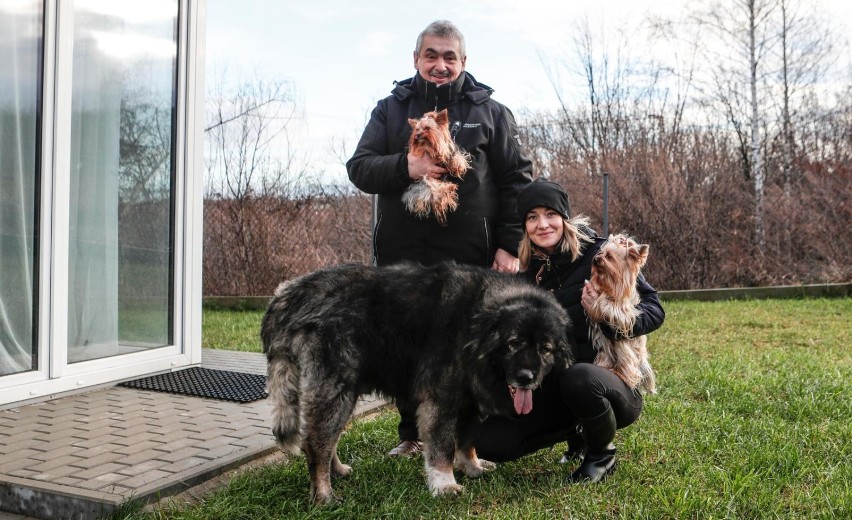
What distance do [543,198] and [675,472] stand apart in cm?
151

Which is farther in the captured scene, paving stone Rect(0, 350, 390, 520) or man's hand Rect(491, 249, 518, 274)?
man's hand Rect(491, 249, 518, 274)

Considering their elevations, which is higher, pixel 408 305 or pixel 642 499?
pixel 408 305

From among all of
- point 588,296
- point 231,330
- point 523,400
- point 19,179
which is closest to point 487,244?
point 588,296

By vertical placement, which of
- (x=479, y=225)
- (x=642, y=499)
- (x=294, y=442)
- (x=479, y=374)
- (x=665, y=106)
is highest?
(x=665, y=106)

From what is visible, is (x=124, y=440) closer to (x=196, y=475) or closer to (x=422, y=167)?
(x=196, y=475)

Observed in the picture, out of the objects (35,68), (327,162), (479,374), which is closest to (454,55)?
(479,374)

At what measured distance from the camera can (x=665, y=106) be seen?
16.5 m

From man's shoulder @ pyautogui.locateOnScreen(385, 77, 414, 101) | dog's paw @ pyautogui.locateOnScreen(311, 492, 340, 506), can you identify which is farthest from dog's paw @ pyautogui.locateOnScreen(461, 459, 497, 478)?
man's shoulder @ pyautogui.locateOnScreen(385, 77, 414, 101)

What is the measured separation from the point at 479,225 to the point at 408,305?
0.87 m

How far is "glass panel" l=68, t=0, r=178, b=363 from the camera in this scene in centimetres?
537

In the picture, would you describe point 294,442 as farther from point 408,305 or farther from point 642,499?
point 642,499

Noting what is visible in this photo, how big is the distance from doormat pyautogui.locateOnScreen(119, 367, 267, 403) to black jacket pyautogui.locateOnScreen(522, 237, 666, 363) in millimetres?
2373

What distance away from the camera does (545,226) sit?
3584mm

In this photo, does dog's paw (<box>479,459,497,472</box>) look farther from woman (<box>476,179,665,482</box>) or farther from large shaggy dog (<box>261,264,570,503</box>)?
large shaggy dog (<box>261,264,570,503</box>)
